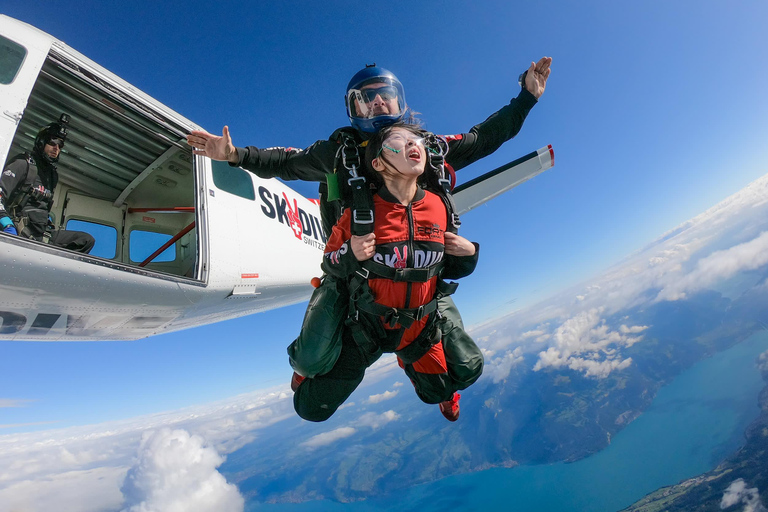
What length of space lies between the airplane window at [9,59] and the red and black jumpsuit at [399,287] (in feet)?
12.3

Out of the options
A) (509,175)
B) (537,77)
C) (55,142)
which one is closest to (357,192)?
(537,77)

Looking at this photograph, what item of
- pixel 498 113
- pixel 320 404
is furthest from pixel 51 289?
pixel 498 113

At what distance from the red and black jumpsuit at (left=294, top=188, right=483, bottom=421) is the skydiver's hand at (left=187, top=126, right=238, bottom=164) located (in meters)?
0.80

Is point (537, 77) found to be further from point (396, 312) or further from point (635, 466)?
point (635, 466)

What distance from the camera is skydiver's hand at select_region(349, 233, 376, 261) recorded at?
1.57 metres

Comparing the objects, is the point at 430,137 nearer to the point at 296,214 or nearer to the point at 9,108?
the point at 9,108

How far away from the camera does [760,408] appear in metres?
82.0

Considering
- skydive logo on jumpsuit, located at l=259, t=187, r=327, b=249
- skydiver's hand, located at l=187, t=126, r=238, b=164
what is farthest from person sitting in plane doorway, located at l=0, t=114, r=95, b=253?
skydiver's hand, located at l=187, t=126, r=238, b=164

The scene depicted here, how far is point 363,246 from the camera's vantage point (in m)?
1.57

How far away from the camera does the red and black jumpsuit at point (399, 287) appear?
5.58 ft

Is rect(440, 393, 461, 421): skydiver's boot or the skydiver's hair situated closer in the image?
the skydiver's hair

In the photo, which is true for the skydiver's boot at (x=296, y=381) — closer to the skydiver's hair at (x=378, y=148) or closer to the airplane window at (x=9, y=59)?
the skydiver's hair at (x=378, y=148)

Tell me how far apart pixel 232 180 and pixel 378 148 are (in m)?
4.22

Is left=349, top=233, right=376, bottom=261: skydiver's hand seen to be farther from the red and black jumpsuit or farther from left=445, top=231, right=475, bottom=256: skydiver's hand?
left=445, top=231, right=475, bottom=256: skydiver's hand
